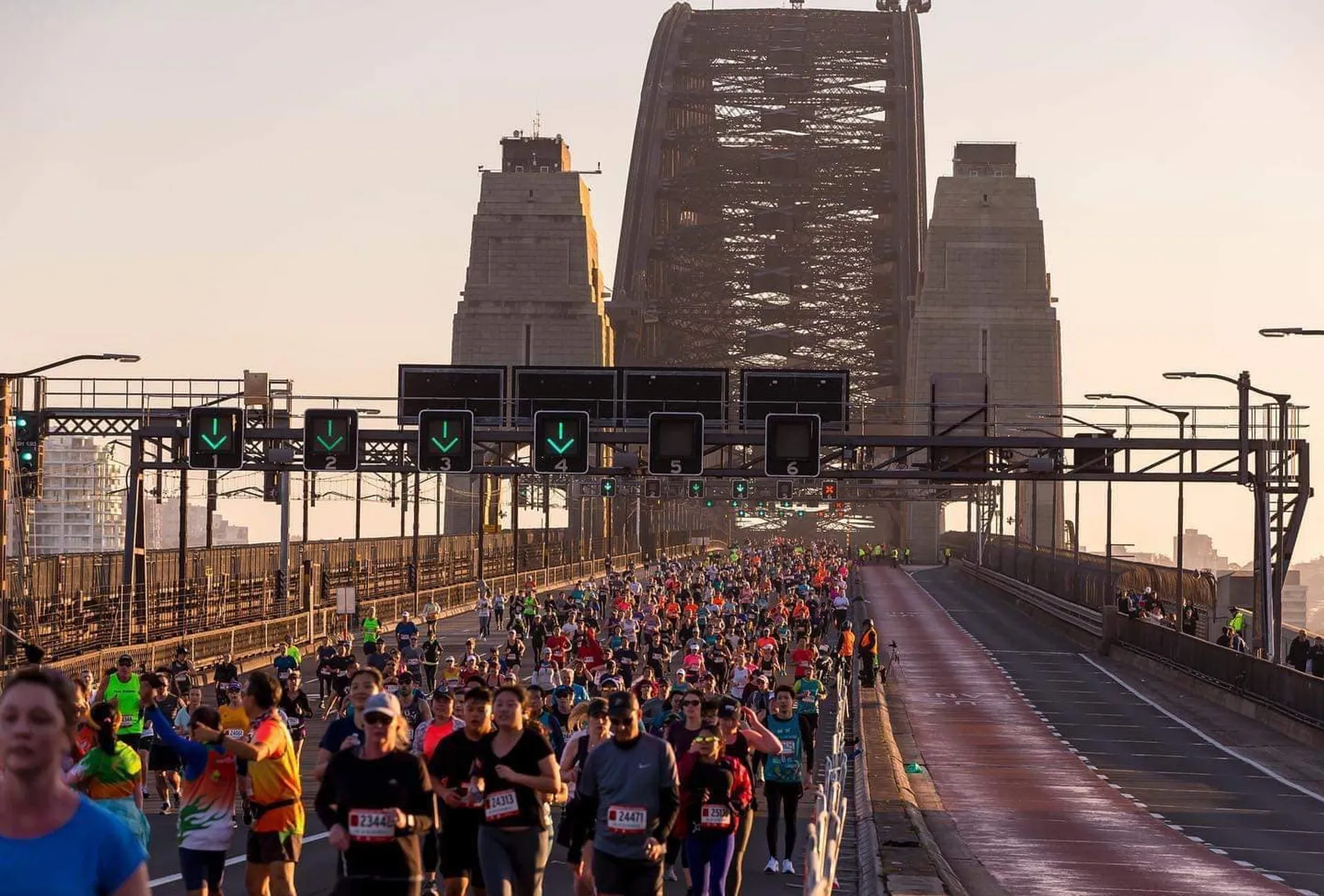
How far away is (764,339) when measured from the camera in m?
183

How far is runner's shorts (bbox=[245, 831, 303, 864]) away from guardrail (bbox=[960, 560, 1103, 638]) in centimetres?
5883

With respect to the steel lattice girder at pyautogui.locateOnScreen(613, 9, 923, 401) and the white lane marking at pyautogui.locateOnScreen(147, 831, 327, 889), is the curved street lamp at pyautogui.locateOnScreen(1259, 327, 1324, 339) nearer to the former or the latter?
the white lane marking at pyautogui.locateOnScreen(147, 831, 327, 889)

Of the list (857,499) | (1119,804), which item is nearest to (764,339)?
(857,499)

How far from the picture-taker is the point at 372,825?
35.5ft

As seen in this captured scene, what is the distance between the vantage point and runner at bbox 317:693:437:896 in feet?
35.5

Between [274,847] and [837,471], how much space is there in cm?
4070

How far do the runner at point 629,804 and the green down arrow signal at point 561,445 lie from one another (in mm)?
35250

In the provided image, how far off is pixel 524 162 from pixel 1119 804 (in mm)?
132573

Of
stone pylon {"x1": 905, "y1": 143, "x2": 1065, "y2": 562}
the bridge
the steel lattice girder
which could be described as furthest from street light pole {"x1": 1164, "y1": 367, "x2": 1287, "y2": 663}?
the steel lattice girder

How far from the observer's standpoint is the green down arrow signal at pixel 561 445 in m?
48.0

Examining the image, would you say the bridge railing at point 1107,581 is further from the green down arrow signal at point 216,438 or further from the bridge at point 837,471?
the green down arrow signal at point 216,438

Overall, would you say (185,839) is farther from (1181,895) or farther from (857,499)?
(857,499)

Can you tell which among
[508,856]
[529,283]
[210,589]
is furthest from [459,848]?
[529,283]

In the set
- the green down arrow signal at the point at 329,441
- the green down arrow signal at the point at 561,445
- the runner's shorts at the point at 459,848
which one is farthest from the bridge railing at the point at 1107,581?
the runner's shorts at the point at 459,848
